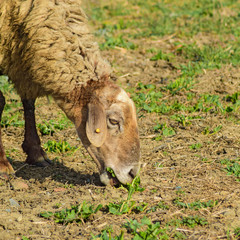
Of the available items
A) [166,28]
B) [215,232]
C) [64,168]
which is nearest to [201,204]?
[215,232]

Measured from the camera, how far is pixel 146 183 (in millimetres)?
4395

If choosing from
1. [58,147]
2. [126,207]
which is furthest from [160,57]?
[126,207]

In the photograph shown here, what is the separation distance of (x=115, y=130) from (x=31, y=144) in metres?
1.43

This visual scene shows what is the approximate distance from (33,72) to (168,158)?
1797 millimetres

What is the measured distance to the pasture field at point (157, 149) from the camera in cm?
361

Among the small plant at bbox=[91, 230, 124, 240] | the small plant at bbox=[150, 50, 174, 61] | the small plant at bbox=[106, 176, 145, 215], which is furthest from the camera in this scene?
the small plant at bbox=[150, 50, 174, 61]

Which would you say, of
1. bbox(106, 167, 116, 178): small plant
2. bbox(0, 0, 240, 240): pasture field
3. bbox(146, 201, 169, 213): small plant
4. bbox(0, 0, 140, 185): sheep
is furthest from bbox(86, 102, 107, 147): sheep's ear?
bbox(146, 201, 169, 213): small plant

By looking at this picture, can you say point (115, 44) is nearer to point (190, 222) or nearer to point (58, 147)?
point (58, 147)

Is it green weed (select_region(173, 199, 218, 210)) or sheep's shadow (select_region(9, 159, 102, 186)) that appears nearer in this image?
green weed (select_region(173, 199, 218, 210))

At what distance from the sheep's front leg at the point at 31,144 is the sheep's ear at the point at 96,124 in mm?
1203

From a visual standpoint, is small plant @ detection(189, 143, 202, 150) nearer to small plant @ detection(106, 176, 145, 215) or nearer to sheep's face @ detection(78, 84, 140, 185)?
sheep's face @ detection(78, 84, 140, 185)

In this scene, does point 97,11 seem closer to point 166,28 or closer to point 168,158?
point 166,28

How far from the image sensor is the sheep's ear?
407 cm

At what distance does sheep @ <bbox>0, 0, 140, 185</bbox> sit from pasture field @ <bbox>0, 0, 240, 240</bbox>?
35cm
